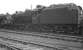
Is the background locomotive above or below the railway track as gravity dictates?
above

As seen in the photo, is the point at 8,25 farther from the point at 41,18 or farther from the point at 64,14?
the point at 64,14

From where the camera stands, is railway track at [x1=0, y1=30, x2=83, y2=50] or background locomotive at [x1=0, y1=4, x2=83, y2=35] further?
background locomotive at [x1=0, y1=4, x2=83, y2=35]

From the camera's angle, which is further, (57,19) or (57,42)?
(57,19)

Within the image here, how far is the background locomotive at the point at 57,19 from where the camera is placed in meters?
12.1

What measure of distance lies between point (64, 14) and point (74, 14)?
115cm

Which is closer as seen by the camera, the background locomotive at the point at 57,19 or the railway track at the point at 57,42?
the railway track at the point at 57,42

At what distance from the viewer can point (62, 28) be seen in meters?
13.3

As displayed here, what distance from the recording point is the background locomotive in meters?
12.1

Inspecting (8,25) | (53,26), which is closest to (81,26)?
(53,26)

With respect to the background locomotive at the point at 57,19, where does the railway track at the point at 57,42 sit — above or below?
below

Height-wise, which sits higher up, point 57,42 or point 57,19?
point 57,19

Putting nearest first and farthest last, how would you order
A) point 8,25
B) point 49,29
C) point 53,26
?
point 53,26, point 49,29, point 8,25

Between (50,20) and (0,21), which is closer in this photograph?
(50,20)

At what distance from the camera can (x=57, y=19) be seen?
43.6ft
